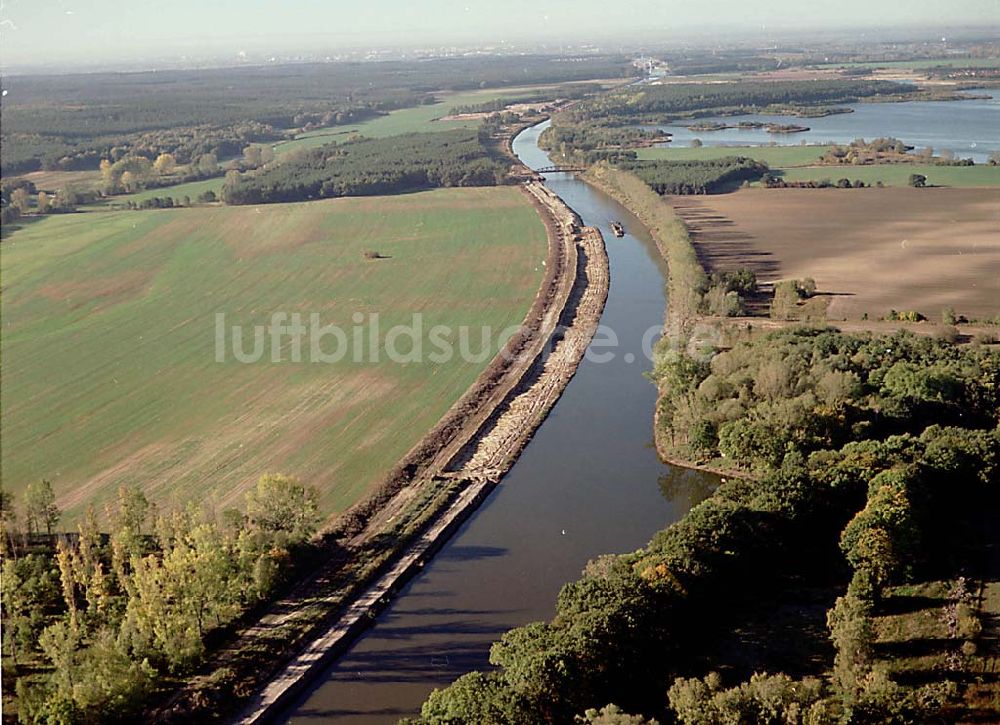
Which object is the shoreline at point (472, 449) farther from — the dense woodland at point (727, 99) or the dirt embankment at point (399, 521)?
the dense woodland at point (727, 99)

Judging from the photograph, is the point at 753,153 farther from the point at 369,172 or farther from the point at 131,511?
the point at 131,511

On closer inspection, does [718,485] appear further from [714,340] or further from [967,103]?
[967,103]

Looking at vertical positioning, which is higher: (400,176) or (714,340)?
(400,176)

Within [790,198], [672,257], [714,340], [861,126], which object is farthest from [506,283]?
[861,126]

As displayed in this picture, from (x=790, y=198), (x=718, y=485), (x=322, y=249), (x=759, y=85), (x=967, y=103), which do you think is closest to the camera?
(x=718, y=485)

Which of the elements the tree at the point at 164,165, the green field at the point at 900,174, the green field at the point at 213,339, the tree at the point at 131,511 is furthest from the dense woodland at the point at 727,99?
the tree at the point at 131,511
